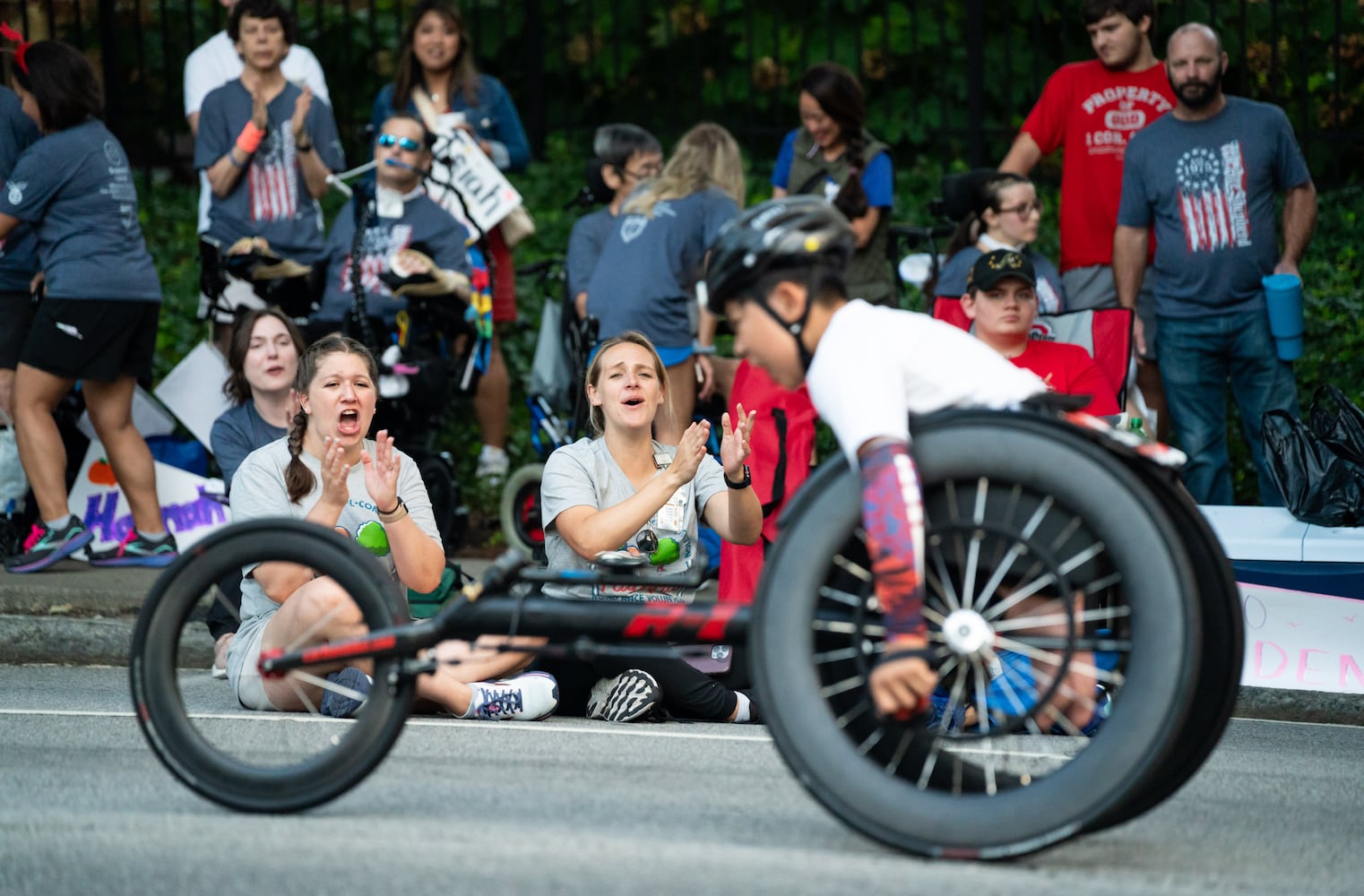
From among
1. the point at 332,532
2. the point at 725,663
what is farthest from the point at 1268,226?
the point at 332,532

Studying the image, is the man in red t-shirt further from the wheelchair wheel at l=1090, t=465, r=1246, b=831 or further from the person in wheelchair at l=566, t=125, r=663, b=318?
the wheelchair wheel at l=1090, t=465, r=1246, b=831

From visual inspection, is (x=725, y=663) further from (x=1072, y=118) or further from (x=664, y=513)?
(x=1072, y=118)

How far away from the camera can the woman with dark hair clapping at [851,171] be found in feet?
29.8

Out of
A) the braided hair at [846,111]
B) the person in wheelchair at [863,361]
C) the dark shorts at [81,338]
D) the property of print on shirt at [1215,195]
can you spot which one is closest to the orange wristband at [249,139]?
the dark shorts at [81,338]

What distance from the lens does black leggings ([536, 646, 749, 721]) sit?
6.32m

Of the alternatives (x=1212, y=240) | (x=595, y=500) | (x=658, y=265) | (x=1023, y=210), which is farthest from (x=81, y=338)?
(x=1212, y=240)

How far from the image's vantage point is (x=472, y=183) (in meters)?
9.73

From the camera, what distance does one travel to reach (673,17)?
13.1 metres

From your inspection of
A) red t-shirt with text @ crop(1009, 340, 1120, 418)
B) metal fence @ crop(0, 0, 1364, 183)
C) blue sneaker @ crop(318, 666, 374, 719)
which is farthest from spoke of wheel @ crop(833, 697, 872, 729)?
metal fence @ crop(0, 0, 1364, 183)

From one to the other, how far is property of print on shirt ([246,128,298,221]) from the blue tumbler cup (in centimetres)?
487

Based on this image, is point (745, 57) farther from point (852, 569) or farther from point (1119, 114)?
point (852, 569)

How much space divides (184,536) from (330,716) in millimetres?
3326

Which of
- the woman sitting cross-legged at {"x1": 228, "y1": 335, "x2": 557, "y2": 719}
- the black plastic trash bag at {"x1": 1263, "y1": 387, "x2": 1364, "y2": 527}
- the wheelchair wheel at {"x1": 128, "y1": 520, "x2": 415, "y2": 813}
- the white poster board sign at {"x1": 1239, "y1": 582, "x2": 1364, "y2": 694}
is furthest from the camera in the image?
the black plastic trash bag at {"x1": 1263, "y1": 387, "x2": 1364, "y2": 527}

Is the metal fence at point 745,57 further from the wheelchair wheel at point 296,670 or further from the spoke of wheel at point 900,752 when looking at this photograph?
the spoke of wheel at point 900,752
